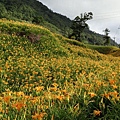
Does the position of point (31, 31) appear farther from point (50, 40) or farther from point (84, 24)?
point (84, 24)

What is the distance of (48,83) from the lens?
28.4ft

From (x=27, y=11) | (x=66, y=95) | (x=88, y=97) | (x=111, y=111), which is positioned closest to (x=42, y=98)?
(x=66, y=95)

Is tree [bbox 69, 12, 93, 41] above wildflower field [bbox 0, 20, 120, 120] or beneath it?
above

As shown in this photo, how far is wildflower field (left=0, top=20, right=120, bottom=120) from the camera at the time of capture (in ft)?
12.0

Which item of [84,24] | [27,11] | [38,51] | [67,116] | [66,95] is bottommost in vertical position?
[67,116]

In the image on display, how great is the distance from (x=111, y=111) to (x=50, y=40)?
18.6 meters

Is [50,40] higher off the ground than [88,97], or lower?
higher

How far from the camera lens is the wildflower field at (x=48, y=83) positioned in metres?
3.67

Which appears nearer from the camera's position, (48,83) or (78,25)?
(48,83)

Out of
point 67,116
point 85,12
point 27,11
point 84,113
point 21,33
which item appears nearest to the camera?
point 67,116

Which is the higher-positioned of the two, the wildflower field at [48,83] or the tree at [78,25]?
the tree at [78,25]

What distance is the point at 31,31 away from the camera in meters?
21.8

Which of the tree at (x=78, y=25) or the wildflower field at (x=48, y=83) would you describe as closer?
the wildflower field at (x=48, y=83)

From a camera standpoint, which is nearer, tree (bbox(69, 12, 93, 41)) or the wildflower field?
the wildflower field
